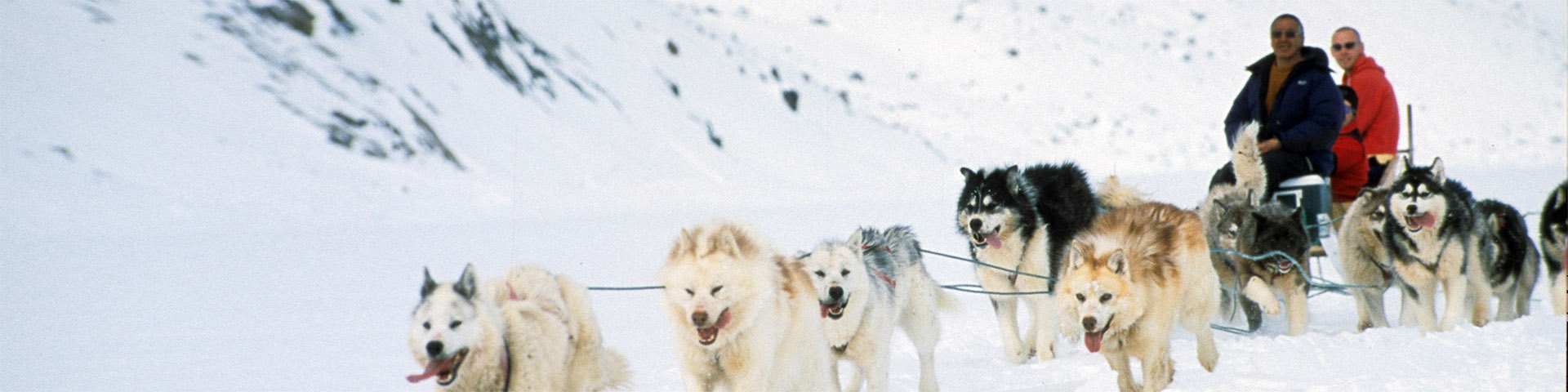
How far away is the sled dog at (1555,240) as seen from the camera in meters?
6.74

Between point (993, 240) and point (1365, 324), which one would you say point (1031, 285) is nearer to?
point (993, 240)

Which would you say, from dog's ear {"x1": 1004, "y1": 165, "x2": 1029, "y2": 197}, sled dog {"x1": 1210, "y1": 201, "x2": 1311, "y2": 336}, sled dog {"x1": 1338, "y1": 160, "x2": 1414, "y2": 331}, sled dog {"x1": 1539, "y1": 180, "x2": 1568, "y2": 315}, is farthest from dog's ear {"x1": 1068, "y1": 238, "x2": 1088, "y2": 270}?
sled dog {"x1": 1539, "y1": 180, "x2": 1568, "y2": 315}

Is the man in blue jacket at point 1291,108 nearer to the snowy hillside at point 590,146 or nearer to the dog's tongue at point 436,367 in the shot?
the snowy hillside at point 590,146

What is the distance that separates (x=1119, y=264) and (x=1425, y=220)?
296cm

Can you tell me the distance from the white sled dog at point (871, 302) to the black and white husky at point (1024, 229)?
0.72 metres

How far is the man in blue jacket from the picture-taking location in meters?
6.90

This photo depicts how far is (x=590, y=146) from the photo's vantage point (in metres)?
26.9

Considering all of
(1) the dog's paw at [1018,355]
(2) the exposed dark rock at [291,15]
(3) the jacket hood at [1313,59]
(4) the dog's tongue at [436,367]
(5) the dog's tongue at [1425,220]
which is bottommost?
(1) the dog's paw at [1018,355]

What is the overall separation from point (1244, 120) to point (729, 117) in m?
25.2

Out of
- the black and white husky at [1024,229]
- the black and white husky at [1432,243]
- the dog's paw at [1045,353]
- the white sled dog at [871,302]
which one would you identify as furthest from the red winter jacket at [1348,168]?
the white sled dog at [871,302]

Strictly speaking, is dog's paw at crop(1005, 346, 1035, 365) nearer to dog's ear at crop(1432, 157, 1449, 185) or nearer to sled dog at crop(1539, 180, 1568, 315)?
dog's ear at crop(1432, 157, 1449, 185)

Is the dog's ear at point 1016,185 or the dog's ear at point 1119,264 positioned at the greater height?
the dog's ear at point 1016,185

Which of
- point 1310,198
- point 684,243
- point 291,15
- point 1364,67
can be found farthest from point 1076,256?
point 291,15

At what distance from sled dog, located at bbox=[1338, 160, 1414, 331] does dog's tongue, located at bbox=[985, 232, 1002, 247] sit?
7.82ft
